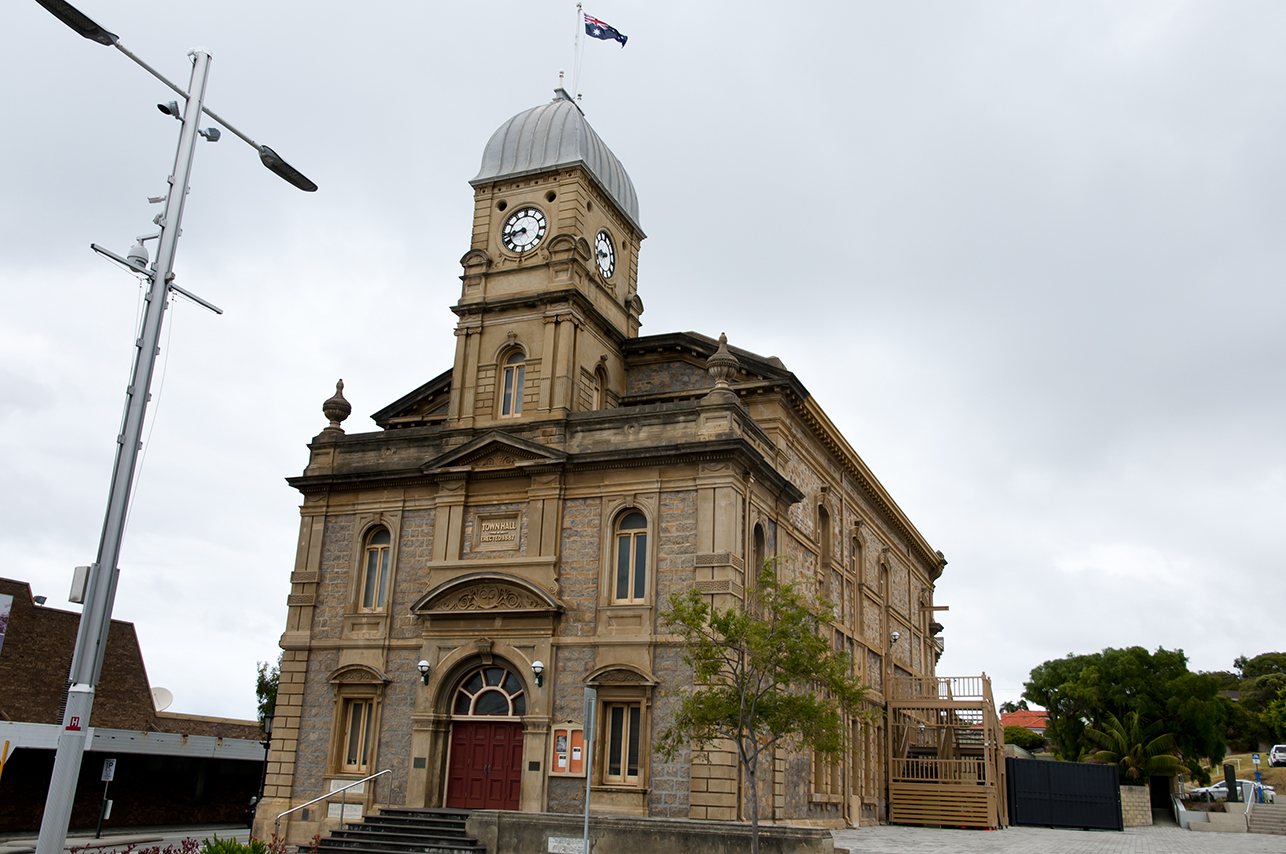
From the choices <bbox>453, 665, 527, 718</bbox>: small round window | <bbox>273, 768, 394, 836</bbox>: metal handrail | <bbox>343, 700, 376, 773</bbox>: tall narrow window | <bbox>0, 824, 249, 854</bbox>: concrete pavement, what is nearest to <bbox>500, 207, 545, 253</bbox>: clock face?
<bbox>453, 665, 527, 718</bbox>: small round window

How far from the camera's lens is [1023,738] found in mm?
75562

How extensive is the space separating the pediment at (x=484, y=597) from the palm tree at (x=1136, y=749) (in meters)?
33.9

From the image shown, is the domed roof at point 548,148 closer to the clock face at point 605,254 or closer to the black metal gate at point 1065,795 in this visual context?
the clock face at point 605,254

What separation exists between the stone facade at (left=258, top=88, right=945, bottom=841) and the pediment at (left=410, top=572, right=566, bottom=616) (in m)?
0.05

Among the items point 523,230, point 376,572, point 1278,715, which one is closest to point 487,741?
point 376,572

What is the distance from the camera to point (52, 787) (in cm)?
1116

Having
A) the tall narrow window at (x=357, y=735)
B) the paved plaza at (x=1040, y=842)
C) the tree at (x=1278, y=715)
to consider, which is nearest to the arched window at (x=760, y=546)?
the paved plaza at (x=1040, y=842)

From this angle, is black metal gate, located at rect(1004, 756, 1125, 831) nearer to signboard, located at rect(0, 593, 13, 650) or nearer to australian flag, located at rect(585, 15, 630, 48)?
australian flag, located at rect(585, 15, 630, 48)

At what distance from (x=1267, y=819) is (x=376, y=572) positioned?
33.0 metres

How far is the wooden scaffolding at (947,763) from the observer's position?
31.8 meters

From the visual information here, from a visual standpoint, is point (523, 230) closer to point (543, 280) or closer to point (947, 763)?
point (543, 280)

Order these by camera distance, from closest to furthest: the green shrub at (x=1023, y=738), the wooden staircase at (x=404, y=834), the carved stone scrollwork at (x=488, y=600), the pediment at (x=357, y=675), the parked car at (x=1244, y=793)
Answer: the wooden staircase at (x=404, y=834), the carved stone scrollwork at (x=488, y=600), the pediment at (x=357, y=675), the parked car at (x=1244, y=793), the green shrub at (x=1023, y=738)

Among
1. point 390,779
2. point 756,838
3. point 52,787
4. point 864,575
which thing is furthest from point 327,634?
point 864,575

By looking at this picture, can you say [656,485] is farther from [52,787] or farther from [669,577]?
[52,787]
